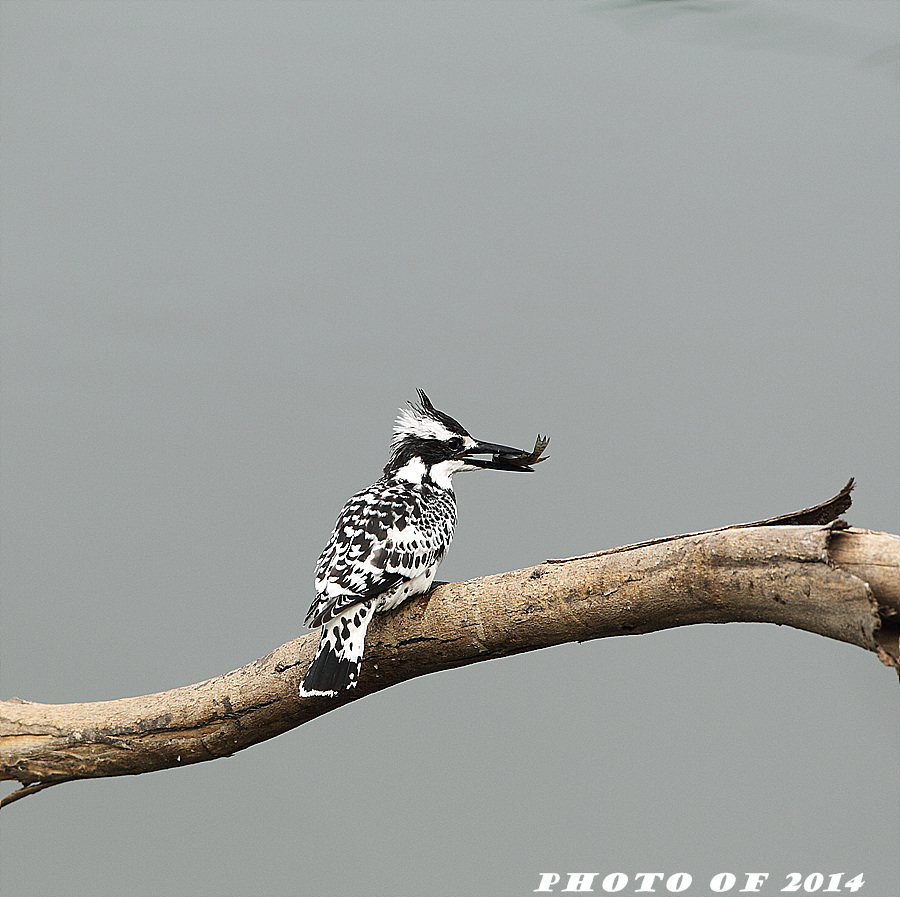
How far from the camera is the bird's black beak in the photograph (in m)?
2.19

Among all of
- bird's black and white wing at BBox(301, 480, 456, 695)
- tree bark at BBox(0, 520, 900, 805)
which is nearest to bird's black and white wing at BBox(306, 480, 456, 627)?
bird's black and white wing at BBox(301, 480, 456, 695)

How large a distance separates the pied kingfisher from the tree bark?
93mm

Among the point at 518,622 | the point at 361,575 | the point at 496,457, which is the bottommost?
the point at 518,622

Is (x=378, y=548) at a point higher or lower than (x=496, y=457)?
lower

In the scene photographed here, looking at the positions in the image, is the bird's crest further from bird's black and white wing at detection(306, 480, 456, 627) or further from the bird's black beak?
bird's black and white wing at detection(306, 480, 456, 627)

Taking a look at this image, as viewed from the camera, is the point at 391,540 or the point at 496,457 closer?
the point at 391,540

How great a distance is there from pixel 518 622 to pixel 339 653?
0.34 metres

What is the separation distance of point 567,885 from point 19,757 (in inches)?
73.0

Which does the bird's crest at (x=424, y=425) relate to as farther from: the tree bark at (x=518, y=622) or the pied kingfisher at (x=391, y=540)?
the tree bark at (x=518, y=622)

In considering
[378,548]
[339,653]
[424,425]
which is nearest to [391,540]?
[378,548]

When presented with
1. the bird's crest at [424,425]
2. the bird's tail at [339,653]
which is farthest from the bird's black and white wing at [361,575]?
the bird's crest at [424,425]

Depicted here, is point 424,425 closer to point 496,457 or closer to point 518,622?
point 496,457

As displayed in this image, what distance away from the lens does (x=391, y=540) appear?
1876mm

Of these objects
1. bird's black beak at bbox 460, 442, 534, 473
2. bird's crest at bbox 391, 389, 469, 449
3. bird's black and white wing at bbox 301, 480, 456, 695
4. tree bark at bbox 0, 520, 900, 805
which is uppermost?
bird's crest at bbox 391, 389, 469, 449
